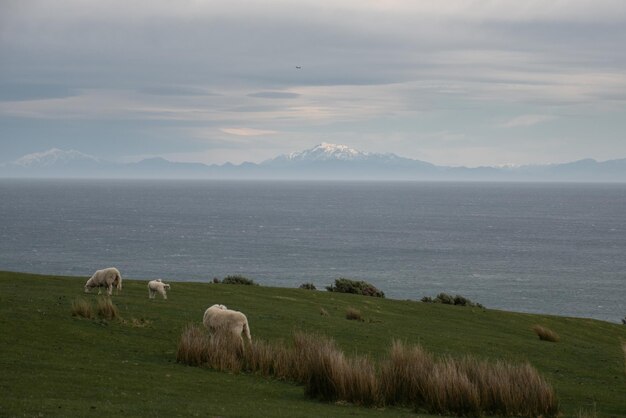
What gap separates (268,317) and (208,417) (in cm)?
1840

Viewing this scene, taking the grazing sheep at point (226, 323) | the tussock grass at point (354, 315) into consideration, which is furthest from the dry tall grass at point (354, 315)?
the grazing sheep at point (226, 323)

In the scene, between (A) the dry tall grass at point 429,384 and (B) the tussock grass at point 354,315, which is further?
(B) the tussock grass at point 354,315

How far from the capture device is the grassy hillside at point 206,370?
1680 centimetres

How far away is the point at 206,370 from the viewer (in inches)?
850

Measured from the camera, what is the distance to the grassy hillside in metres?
16.8

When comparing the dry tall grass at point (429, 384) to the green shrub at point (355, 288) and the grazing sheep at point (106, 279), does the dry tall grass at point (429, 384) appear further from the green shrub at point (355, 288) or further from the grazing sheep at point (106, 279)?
the green shrub at point (355, 288)

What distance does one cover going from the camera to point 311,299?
44.5m

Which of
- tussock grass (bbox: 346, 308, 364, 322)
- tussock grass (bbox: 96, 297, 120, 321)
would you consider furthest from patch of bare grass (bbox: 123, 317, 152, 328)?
tussock grass (bbox: 346, 308, 364, 322)

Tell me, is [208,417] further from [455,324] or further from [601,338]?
[601,338]

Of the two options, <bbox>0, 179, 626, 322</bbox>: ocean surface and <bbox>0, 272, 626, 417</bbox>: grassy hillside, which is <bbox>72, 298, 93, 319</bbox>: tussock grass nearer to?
<bbox>0, 272, 626, 417</bbox>: grassy hillside

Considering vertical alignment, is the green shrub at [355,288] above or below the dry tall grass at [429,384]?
below

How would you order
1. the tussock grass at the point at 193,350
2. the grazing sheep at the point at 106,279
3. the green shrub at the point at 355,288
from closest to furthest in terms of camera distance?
the tussock grass at the point at 193,350
the grazing sheep at the point at 106,279
the green shrub at the point at 355,288

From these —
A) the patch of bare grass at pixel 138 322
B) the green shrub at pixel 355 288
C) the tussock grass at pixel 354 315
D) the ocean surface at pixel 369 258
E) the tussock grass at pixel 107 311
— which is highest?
the tussock grass at pixel 107 311

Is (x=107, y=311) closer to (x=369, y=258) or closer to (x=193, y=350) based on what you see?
(x=193, y=350)
